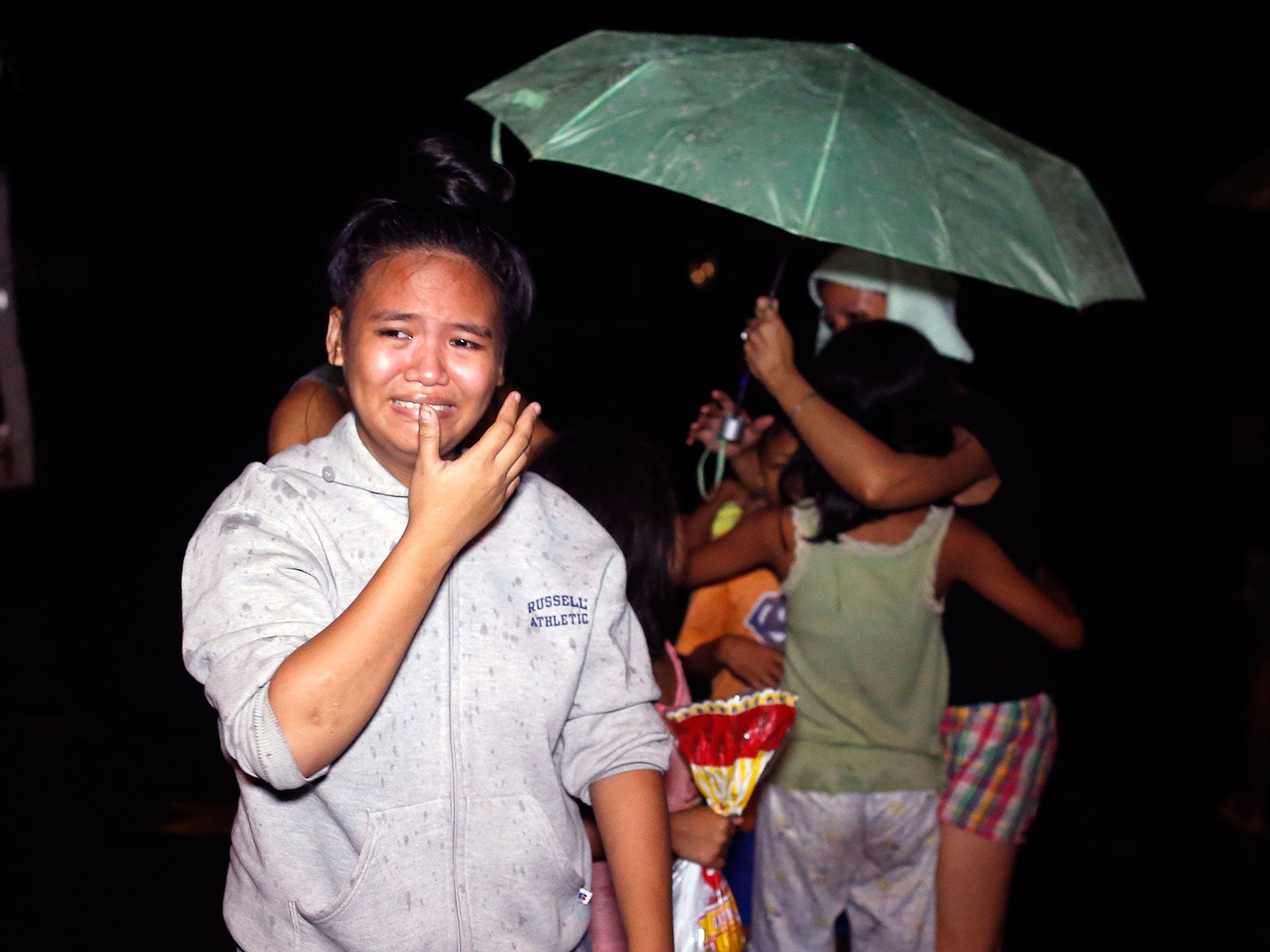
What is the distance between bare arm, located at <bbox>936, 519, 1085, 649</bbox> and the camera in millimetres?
2568

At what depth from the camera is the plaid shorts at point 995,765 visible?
261cm

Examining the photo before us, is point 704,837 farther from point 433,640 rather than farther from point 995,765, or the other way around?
point 995,765

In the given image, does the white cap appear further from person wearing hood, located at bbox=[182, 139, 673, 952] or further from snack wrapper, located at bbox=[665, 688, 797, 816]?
person wearing hood, located at bbox=[182, 139, 673, 952]

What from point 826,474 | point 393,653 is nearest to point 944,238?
point 826,474

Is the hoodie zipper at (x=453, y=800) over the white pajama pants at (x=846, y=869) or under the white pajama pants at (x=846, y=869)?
over

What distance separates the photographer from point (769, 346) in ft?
8.38

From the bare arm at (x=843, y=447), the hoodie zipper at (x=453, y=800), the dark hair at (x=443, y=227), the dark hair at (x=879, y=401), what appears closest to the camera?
the hoodie zipper at (x=453, y=800)

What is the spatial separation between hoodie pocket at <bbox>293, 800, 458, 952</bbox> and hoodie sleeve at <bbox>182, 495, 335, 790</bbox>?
0.60 feet

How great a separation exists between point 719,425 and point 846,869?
1.06 meters

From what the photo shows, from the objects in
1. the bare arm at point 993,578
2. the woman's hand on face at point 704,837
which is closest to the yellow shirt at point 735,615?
→ the bare arm at point 993,578

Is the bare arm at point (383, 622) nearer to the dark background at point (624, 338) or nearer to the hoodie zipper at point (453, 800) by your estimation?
the hoodie zipper at point (453, 800)

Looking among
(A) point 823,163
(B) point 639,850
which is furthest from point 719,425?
(B) point 639,850

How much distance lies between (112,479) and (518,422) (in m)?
12.3

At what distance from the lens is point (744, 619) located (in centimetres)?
289
